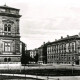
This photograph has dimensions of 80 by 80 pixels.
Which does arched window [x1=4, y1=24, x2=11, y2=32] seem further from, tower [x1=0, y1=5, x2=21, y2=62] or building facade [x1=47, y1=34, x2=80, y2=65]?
building facade [x1=47, y1=34, x2=80, y2=65]

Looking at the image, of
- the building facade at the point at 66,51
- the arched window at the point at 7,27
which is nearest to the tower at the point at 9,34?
the arched window at the point at 7,27

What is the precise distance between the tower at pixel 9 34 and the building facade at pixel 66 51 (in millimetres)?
39074

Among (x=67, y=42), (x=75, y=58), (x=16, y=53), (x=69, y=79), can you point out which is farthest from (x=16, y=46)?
(x=67, y=42)

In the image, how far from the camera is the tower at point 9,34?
46.9 meters

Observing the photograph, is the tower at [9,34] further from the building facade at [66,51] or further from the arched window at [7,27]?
the building facade at [66,51]

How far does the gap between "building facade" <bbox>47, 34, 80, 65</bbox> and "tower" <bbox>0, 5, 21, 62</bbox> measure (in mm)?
39074

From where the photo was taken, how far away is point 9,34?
1890 inches

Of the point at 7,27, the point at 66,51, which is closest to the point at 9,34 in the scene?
the point at 7,27

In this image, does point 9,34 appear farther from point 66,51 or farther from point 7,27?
point 66,51

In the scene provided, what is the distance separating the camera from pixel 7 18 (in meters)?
47.6

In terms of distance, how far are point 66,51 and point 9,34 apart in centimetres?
5059

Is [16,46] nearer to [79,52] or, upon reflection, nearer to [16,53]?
[16,53]

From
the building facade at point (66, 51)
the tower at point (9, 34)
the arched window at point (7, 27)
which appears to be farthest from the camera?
the building facade at point (66, 51)

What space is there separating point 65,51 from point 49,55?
20.9 meters
